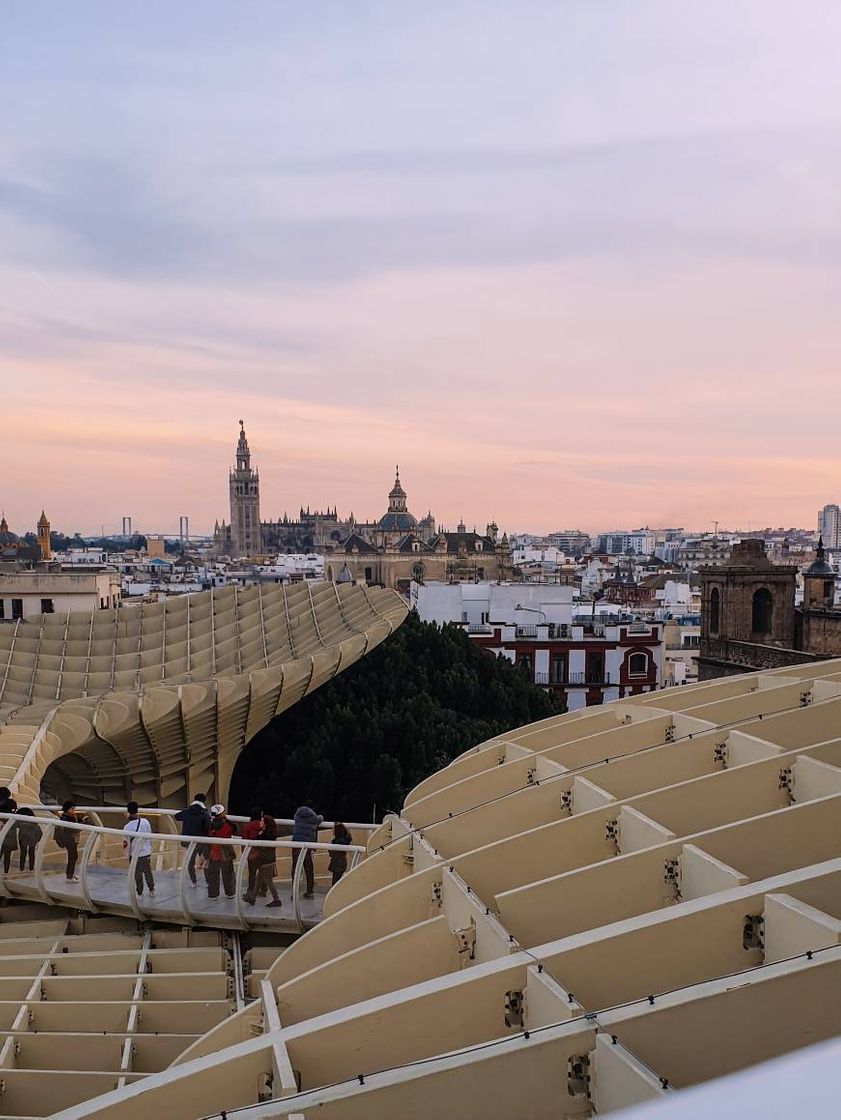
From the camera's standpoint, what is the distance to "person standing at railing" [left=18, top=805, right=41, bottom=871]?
37.2 ft

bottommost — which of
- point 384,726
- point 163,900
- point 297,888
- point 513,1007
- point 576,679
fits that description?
point 576,679

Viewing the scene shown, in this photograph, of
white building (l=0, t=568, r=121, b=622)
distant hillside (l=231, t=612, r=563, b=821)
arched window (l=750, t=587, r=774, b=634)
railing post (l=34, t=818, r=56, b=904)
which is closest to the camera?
railing post (l=34, t=818, r=56, b=904)

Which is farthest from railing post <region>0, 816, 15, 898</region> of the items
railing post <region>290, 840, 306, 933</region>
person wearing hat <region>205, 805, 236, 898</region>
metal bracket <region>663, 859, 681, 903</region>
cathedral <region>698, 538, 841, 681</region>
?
cathedral <region>698, 538, 841, 681</region>

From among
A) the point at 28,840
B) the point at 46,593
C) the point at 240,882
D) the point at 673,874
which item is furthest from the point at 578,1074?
the point at 46,593

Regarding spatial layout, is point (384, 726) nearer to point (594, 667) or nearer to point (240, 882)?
point (240, 882)

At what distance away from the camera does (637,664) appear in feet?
145

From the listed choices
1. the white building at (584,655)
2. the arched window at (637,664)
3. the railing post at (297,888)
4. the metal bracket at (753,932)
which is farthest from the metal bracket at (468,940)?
the arched window at (637,664)

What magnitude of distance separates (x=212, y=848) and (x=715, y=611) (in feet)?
114

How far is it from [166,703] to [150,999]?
12.5 m

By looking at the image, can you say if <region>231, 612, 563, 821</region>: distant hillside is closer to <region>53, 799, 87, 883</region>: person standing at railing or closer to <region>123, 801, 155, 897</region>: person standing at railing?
<region>53, 799, 87, 883</region>: person standing at railing

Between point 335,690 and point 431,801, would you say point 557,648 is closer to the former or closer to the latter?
point 335,690

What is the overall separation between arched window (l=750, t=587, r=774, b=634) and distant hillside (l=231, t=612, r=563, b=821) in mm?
11531

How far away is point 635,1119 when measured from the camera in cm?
141

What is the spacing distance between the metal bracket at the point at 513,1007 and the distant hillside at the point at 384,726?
19.1 meters
